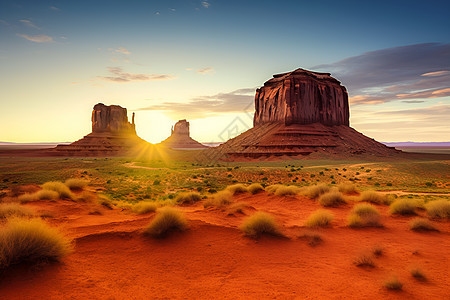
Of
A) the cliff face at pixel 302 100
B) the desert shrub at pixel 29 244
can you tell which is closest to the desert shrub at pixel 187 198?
the desert shrub at pixel 29 244

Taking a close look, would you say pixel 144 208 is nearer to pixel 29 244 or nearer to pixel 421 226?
pixel 29 244

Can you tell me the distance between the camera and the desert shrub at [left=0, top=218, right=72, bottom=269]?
5.13 meters

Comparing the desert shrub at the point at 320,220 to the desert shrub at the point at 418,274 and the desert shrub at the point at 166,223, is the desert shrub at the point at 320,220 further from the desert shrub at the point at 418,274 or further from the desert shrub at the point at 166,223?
the desert shrub at the point at 166,223

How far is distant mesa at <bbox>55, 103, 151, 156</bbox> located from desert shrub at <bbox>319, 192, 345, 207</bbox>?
10270 cm

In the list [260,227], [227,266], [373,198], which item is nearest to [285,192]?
[373,198]

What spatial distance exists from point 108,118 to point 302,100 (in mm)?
102083

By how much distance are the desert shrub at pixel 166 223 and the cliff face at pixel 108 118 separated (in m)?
134

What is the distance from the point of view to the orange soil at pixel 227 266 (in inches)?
203

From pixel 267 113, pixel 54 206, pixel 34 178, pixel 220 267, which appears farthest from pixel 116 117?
pixel 220 267

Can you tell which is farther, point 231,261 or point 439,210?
point 439,210

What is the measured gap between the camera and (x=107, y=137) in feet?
381

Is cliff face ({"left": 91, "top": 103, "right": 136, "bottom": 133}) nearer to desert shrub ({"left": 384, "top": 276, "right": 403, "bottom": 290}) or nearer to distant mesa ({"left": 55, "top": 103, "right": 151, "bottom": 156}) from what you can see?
distant mesa ({"left": 55, "top": 103, "right": 151, "bottom": 156})

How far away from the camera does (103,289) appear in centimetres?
514

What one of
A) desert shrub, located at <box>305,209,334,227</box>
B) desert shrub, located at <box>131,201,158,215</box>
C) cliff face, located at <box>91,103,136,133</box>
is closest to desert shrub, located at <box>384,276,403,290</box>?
desert shrub, located at <box>305,209,334,227</box>
